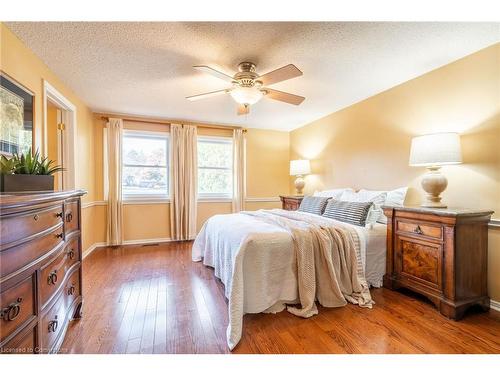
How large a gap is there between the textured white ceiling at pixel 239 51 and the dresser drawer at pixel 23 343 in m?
2.00

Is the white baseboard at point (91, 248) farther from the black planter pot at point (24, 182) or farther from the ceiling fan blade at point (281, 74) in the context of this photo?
the ceiling fan blade at point (281, 74)

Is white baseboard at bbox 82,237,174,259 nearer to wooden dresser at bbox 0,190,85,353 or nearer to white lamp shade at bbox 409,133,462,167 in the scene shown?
wooden dresser at bbox 0,190,85,353

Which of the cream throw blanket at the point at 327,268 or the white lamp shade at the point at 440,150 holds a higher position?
the white lamp shade at the point at 440,150

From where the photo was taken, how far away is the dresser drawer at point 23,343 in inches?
34.9

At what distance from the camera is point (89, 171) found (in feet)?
12.1

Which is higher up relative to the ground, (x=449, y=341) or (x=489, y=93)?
(x=489, y=93)

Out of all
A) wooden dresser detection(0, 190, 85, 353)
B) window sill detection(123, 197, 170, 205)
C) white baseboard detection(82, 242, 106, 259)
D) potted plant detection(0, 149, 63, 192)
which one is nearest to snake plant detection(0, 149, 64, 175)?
potted plant detection(0, 149, 63, 192)

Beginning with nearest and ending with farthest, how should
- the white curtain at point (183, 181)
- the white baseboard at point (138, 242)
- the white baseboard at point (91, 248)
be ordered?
the white baseboard at point (91, 248), the white baseboard at point (138, 242), the white curtain at point (183, 181)

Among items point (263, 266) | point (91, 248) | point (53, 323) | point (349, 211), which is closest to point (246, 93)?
point (263, 266)

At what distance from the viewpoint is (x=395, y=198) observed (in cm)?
268

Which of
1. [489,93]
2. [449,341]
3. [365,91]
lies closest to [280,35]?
[365,91]

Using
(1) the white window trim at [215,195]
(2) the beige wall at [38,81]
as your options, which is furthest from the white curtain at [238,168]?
(2) the beige wall at [38,81]

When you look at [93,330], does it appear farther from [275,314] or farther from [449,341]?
[449,341]
